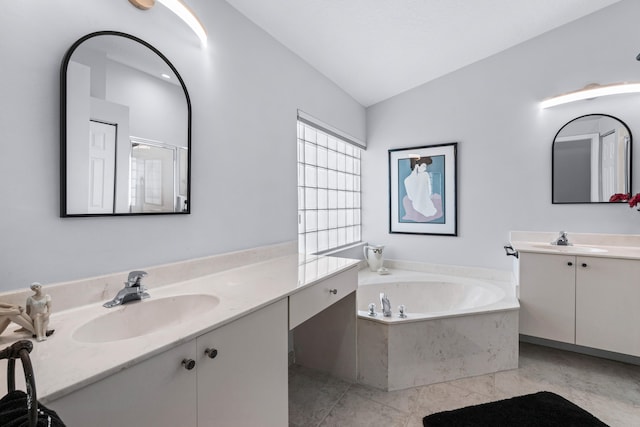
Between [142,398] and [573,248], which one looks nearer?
[142,398]

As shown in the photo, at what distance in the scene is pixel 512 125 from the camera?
8.91 ft

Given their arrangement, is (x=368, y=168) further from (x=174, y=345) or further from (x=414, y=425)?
(x=174, y=345)

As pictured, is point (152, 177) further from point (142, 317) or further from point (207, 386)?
point (207, 386)

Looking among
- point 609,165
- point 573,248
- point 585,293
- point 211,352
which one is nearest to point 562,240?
point 573,248

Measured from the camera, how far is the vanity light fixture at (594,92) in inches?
86.8

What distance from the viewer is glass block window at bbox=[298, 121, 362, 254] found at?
8.60 feet

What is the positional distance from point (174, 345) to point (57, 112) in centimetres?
90

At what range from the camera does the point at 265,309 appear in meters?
1.15

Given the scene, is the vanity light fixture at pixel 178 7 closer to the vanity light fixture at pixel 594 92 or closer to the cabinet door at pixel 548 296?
the cabinet door at pixel 548 296

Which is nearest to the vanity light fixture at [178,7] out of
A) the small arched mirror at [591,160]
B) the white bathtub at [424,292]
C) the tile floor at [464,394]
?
the tile floor at [464,394]

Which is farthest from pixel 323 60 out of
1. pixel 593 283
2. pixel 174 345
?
pixel 593 283

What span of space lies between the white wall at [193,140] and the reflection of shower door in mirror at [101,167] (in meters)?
0.07

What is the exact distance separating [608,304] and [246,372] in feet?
7.65

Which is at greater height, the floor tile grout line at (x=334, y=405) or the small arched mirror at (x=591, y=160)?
the small arched mirror at (x=591, y=160)
